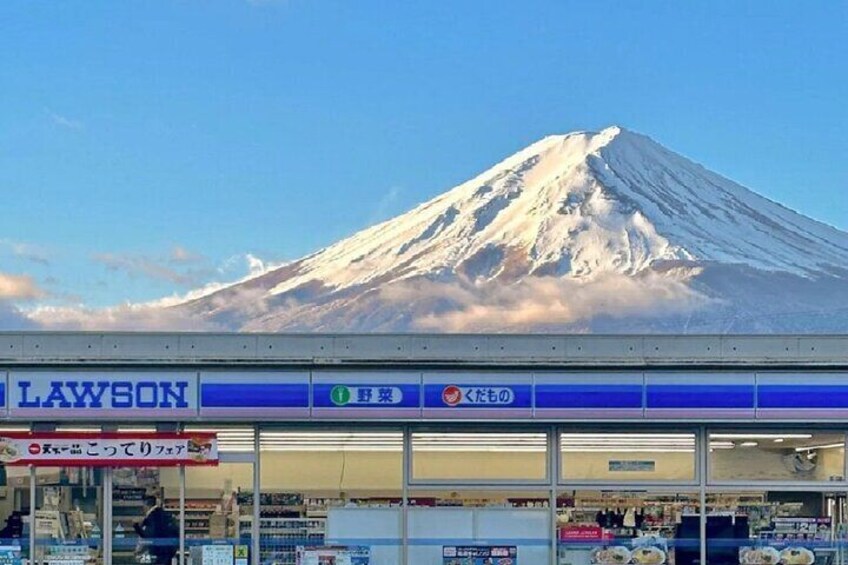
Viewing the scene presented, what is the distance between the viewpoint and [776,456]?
1627cm

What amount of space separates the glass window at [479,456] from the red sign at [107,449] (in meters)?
2.57

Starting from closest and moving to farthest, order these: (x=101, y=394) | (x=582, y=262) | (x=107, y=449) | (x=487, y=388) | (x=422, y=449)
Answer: (x=101, y=394) < (x=487, y=388) < (x=107, y=449) < (x=422, y=449) < (x=582, y=262)

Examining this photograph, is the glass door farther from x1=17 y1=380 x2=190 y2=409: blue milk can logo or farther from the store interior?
x1=17 y1=380 x2=190 y2=409: blue milk can logo

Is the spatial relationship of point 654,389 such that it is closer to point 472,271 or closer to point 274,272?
point 472,271

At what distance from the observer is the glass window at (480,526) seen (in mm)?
16156

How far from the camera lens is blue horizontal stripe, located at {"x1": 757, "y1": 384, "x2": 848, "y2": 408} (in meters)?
15.7

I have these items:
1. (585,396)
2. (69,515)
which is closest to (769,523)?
(585,396)

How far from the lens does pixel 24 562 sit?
52.7 ft

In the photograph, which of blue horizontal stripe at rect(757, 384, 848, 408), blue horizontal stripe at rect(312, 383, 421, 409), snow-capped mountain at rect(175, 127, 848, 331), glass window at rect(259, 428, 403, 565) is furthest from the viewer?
snow-capped mountain at rect(175, 127, 848, 331)

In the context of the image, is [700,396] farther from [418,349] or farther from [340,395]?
[340,395]

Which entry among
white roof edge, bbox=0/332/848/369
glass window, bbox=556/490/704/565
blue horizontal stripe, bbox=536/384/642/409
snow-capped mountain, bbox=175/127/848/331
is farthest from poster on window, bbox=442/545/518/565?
snow-capped mountain, bbox=175/127/848/331

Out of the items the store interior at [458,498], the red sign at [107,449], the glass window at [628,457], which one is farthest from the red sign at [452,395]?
the red sign at [107,449]

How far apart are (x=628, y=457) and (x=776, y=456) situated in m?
1.84

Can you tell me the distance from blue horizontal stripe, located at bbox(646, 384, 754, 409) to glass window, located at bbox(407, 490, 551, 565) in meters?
1.84
